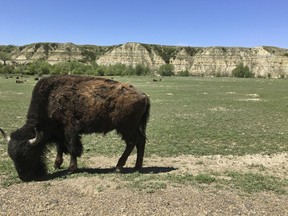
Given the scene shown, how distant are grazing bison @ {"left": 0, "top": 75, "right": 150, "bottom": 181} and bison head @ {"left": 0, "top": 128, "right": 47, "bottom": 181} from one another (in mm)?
43

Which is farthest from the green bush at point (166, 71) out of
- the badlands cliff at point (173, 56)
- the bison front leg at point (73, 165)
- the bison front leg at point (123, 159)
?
the bison front leg at point (73, 165)

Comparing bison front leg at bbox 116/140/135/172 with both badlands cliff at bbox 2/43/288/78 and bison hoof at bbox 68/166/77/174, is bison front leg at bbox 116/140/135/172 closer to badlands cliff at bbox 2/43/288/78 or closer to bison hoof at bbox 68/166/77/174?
bison hoof at bbox 68/166/77/174

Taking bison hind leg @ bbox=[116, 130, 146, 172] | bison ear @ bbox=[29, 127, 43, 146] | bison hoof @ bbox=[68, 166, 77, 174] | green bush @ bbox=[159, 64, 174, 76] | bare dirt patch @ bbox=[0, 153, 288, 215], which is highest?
bison ear @ bbox=[29, 127, 43, 146]

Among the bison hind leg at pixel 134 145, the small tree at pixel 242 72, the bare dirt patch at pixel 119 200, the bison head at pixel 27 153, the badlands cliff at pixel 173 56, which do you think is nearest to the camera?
the bare dirt patch at pixel 119 200

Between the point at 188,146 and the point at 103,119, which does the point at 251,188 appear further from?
the point at 188,146

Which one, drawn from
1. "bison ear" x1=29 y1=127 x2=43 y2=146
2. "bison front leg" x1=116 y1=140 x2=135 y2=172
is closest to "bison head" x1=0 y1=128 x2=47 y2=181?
"bison ear" x1=29 y1=127 x2=43 y2=146

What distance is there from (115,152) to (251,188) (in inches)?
220

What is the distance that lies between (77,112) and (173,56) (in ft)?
606

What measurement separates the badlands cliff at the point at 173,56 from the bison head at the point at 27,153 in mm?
164100

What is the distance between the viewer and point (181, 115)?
2352cm

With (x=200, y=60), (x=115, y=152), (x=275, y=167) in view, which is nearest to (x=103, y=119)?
(x=115, y=152)

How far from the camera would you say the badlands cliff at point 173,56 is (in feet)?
578

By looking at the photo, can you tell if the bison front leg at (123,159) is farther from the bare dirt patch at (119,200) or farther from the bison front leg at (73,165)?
the bison front leg at (73,165)

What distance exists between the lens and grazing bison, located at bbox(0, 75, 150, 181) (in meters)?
9.85
